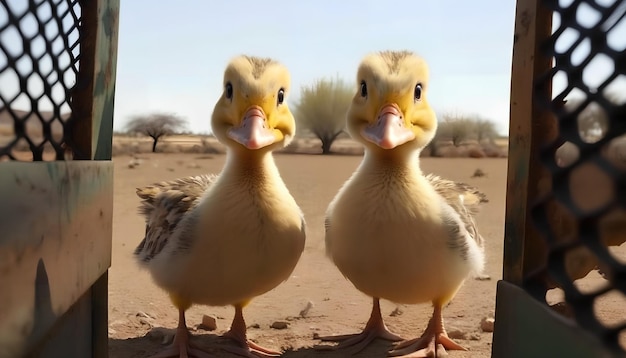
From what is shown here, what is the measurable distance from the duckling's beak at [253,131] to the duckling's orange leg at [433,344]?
1462 mm

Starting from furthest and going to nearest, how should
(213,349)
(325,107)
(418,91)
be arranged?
1. (325,107)
2. (213,349)
3. (418,91)

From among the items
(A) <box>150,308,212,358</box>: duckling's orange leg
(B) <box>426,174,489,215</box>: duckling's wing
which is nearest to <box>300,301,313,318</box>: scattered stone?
(A) <box>150,308,212,358</box>: duckling's orange leg

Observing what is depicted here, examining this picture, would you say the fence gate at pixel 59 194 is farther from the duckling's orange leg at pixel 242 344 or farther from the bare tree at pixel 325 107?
the bare tree at pixel 325 107

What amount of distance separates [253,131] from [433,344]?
5.63 ft

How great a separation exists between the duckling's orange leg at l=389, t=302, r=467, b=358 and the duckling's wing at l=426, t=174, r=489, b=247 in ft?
Answer: 1.97

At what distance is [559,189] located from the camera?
1588 millimetres

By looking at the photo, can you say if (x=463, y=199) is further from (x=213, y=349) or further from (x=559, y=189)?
(x=559, y=189)

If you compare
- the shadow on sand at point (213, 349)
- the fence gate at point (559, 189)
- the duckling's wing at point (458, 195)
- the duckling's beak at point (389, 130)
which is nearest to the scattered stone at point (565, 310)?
the fence gate at point (559, 189)

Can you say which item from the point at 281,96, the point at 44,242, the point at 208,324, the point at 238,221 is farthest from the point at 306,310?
the point at 44,242

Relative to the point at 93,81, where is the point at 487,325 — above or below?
below

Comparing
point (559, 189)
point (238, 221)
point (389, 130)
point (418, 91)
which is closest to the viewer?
point (559, 189)

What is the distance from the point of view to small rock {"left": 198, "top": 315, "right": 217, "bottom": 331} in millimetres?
4355

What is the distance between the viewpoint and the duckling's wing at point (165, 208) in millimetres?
3668

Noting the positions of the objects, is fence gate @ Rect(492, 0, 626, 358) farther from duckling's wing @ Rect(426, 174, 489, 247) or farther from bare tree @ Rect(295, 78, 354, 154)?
bare tree @ Rect(295, 78, 354, 154)
